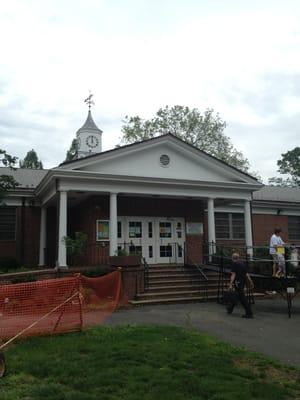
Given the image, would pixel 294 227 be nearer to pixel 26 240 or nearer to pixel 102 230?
pixel 102 230

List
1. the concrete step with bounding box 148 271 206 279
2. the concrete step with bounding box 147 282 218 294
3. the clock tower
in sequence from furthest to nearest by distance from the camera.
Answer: the clock tower → the concrete step with bounding box 148 271 206 279 → the concrete step with bounding box 147 282 218 294

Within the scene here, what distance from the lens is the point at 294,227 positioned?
27094 millimetres

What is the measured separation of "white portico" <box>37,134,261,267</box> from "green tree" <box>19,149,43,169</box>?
46879 mm

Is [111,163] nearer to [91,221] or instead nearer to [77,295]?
[91,221]

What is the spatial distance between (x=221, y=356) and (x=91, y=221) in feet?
40.7

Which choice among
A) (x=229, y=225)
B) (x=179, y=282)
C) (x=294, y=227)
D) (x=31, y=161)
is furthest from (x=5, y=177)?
(x=31, y=161)

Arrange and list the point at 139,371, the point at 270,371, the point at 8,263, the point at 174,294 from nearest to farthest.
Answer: the point at 139,371 → the point at 270,371 → the point at 174,294 → the point at 8,263

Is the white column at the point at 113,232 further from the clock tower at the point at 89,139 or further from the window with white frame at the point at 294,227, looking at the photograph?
the clock tower at the point at 89,139

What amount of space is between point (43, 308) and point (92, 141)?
25.7 metres

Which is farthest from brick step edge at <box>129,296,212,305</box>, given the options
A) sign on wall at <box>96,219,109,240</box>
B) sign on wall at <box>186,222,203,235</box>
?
sign on wall at <box>186,222,203,235</box>

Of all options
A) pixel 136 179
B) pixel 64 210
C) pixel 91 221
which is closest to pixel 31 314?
pixel 64 210

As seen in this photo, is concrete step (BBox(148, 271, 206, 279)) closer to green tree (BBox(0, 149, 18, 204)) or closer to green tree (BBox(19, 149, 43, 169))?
green tree (BBox(0, 149, 18, 204))

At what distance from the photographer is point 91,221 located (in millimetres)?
18844

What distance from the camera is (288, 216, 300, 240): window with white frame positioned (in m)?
26.9
